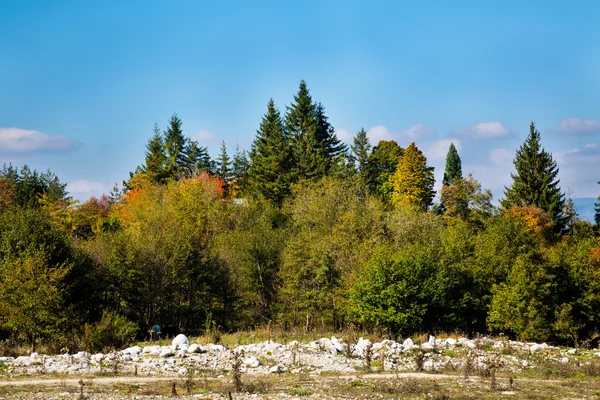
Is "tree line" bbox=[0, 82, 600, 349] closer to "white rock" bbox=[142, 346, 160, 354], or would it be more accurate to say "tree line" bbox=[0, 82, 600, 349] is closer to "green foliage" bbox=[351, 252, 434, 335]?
"green foliage" bbox=[351, 252, 434, 335]

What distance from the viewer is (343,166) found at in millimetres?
74688

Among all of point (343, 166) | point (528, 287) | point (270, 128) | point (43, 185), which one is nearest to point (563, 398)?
point (528, 287)

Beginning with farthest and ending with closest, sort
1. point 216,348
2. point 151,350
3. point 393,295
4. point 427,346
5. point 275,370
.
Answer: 1. point 393,295
2. point 427,346
3. point 216,348
4. point 151,350
5. point 275,370

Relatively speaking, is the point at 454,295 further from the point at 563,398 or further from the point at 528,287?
the point at 563,398

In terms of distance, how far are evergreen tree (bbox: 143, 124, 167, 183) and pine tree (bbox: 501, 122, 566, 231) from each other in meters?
46.6

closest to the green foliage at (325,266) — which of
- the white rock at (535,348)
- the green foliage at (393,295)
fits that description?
the green foliage at (393,295)

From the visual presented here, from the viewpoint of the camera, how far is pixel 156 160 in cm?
9006

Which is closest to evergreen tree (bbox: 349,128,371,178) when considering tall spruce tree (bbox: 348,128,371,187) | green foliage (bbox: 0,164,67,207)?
tall spruce tree (bbox: 348,128,371,187)

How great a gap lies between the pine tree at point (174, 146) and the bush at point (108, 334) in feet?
179

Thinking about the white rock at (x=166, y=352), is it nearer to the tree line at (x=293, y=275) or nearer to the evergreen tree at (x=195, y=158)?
the tree line at (x=293, y=275)

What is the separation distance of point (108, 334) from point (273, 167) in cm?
4724

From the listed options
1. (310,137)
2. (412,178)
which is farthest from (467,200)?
(310,137)

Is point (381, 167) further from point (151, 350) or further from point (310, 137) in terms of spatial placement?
point (151, 350)

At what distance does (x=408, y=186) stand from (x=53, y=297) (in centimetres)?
5335
